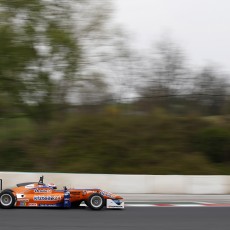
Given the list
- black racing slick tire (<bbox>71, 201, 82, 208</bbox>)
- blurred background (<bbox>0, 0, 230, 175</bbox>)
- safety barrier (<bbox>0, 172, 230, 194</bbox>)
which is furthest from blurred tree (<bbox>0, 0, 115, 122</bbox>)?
black racing slick tire (<bbox>71, 201, 82, 208</bbox>)

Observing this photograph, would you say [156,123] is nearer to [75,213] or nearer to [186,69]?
[186,69]

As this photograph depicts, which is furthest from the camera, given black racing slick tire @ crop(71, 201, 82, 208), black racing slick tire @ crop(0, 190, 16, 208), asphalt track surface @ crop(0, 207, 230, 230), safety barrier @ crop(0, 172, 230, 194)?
safety barrier @ crop(0, 172, 230, 194)

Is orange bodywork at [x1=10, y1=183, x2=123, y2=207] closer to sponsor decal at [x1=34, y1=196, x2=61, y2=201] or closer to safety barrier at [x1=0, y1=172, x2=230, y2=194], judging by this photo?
sponsor decal at [x1=34, y1=196, x2=61, y2=201]

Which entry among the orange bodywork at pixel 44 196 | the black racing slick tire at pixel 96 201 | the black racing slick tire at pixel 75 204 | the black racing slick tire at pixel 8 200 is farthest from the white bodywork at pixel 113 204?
the black racing slick tire at pixel 8 200

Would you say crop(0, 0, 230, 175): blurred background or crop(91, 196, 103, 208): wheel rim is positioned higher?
crop(0, 0, 230, 175): blurred background

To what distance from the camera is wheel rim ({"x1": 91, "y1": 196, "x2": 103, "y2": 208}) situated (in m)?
11.5

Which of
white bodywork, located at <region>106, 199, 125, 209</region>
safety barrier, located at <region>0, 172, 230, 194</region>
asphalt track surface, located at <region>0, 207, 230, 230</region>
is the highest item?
safety barrier, located at <region>0, 172, 230, 194</region>

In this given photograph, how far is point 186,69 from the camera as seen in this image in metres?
25.3

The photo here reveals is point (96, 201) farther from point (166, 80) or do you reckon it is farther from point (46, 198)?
point (166, 80)

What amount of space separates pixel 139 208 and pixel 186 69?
555 inches

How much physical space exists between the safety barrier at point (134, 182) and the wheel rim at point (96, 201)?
4456mm

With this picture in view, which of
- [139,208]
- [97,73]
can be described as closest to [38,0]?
[97,73]

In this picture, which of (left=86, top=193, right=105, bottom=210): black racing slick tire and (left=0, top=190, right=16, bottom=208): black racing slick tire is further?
(left=86, top=193, right=105, bottom=210): black racing slick tire

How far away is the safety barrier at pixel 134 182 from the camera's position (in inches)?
631
